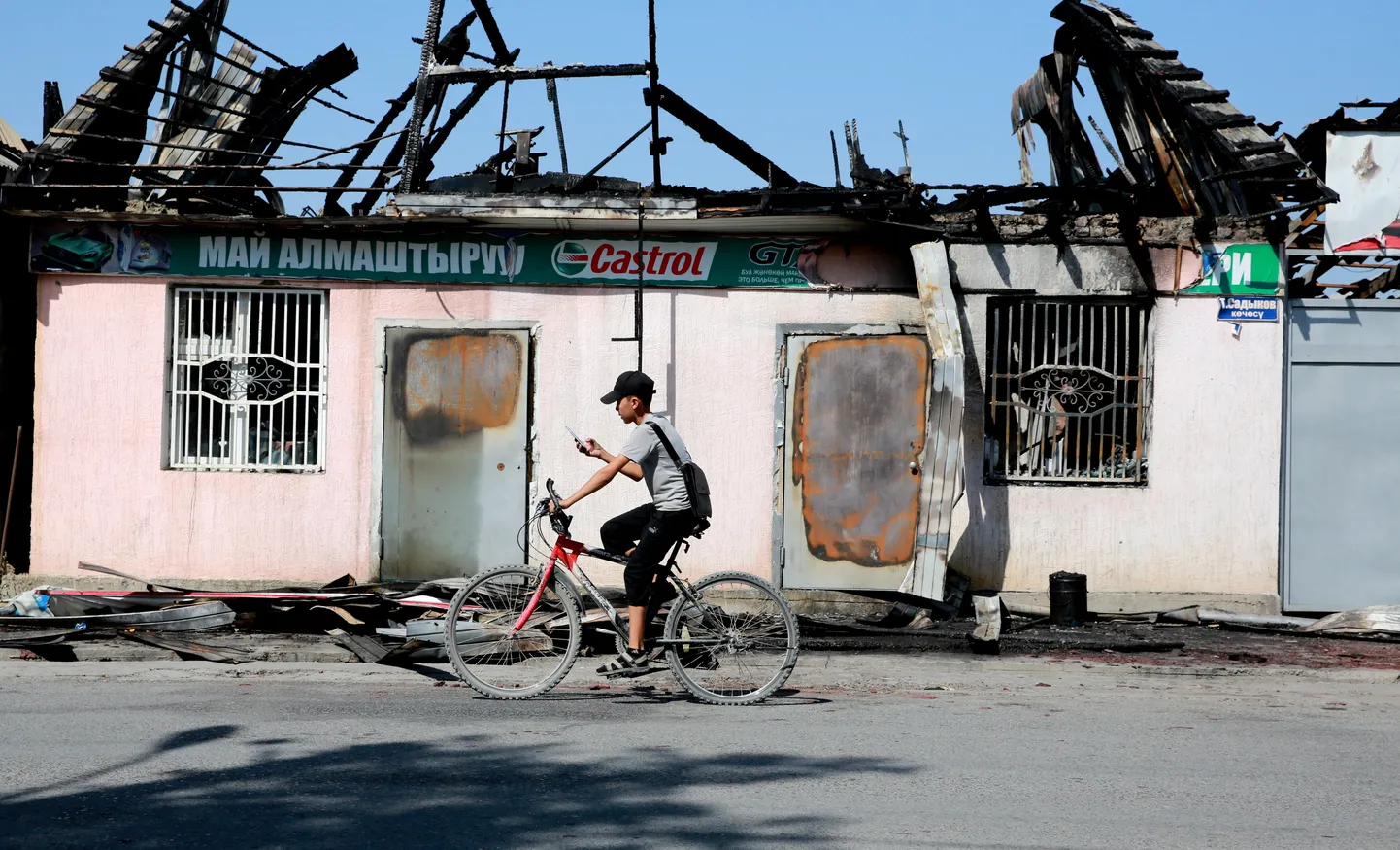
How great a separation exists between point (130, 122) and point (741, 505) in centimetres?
696

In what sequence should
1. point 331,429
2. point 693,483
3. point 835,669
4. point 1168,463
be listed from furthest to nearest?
1. point 331,429
2. point 1168,463
3. point 835,669
4. point 693,483

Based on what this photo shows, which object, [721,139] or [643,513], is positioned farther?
[721,139]

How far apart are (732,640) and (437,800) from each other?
270 centimetres

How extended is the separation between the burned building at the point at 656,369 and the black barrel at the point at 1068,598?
52cm

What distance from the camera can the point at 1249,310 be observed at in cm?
1130

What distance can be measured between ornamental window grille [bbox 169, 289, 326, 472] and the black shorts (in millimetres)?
5228

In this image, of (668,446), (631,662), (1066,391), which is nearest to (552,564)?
(631,662)

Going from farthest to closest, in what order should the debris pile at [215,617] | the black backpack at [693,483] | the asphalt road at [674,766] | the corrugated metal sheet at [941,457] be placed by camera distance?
the corrugated metal sheet at [941,457] < the debris pile at [215,617] < the black backpack at [693,483] < the asphalt road at [674,766]

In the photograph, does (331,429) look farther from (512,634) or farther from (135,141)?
(512,634)

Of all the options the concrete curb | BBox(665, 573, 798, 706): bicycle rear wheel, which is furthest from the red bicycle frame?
the concrete curb

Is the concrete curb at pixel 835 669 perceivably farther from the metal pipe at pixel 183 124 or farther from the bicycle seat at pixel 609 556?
the metal pipe at pixel 183 124

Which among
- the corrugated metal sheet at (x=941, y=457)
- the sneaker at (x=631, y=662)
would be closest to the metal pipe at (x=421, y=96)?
the corrugated metal sheet at (x=941, y=457)

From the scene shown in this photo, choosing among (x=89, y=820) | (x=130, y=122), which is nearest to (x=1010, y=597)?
(x=89, y=820)

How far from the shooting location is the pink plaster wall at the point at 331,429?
1156cm
